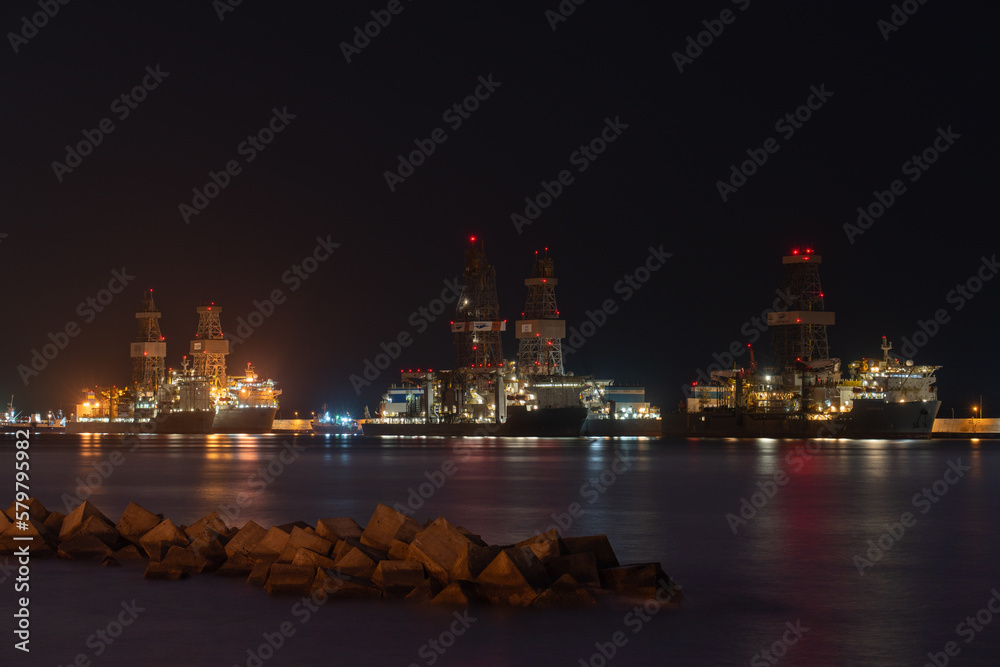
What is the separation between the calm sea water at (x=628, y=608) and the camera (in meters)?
9.88

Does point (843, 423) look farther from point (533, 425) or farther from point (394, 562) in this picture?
point (394, 562)

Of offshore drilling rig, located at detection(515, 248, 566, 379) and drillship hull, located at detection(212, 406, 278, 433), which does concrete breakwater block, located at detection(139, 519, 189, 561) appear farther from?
drillship hull, located at detection(212, 406, 278, 433)

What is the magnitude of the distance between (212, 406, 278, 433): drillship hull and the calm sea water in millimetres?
93152

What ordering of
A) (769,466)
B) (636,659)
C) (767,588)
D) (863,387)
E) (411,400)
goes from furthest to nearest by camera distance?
1. (411,400)
2. (863,387)
3. (769,466)
4. (767,588)
5. (636,659)

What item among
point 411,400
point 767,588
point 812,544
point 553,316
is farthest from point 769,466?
point 411,400

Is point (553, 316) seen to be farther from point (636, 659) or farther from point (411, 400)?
point (636, 659)

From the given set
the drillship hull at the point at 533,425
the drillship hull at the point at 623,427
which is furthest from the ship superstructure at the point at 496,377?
the drillship hull at the point at 623,427

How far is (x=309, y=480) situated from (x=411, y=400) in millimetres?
76927

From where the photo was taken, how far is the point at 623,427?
111125 mm

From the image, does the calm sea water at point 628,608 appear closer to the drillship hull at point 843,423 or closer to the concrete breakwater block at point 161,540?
the concrete breakwater block at point 161,540

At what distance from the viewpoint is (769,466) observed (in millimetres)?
41844

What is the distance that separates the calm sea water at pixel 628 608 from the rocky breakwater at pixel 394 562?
0.38 meters

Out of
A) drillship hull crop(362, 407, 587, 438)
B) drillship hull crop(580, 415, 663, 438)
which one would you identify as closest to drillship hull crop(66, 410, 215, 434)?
drillship hull crop(362, 407, 587, 438)

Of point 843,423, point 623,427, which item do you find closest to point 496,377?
point 623,427
